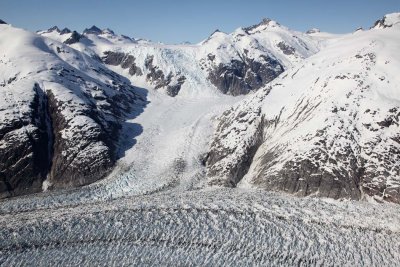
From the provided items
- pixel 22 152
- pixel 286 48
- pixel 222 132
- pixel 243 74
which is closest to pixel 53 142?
pixel 22 152

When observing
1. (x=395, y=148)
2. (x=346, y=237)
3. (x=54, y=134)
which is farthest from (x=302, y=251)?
(x=54, y=134)

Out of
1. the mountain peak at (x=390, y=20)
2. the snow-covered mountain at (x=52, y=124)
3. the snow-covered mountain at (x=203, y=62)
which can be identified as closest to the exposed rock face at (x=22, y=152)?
the snow-covered mountain at (x=52, y=124)

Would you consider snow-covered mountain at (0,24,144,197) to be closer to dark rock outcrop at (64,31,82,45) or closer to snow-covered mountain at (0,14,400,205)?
snow-covered mountain at (0,14,400,205)

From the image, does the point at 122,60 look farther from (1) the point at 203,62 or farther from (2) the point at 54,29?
(2) the point at 54,29

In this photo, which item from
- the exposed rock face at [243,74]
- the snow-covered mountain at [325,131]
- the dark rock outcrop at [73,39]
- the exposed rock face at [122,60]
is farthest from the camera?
the dark rock outcrop at [73,39]

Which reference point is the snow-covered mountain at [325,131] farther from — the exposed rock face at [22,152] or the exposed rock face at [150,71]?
the exposed rock face at [150,71]

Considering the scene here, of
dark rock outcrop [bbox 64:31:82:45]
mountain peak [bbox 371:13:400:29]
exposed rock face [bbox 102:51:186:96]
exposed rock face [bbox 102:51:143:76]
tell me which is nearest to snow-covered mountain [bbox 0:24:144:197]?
exposed rock face [bbox 102:51:186:96]

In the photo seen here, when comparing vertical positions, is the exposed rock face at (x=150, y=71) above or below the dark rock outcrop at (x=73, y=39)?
below
